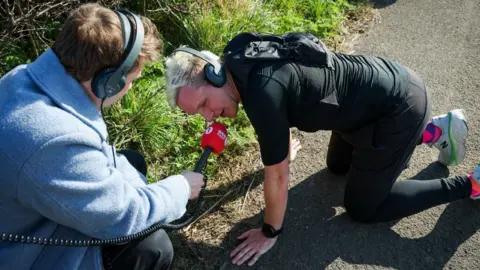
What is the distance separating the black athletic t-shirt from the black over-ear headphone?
0.32 ft

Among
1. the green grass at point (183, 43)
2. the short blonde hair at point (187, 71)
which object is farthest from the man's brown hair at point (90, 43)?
the green grass at point (183, 43)

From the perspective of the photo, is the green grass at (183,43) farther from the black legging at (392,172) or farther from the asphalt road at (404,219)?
the black legging at (392,172)

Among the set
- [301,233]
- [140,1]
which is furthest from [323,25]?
[301,233]

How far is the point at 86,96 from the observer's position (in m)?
2.20

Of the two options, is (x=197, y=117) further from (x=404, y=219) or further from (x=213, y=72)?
(x=404, y=219)

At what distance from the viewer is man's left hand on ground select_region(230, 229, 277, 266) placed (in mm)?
3350

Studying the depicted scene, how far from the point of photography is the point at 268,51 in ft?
8.95

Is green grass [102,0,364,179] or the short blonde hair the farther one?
green grass [102,0,364,179]

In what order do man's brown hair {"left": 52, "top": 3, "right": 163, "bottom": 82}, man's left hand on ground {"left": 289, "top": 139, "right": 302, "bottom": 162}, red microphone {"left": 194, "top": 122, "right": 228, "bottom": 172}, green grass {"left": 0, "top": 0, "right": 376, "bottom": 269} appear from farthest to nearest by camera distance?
man's left hand on ground {"left": 289, "top": 139, "right": 302, "bottom": 162} < green grass {"left": 0, "top": 0, "right": 376, "bottom": 269} < red microphone {"left": 194, "top": 122, "right": 228, "bottom": 172} < man's brown hair {"left": 52, "top": 3, "right": 163, "bottom": 82}

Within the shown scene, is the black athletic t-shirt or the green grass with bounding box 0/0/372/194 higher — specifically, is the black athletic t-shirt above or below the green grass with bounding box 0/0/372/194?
above

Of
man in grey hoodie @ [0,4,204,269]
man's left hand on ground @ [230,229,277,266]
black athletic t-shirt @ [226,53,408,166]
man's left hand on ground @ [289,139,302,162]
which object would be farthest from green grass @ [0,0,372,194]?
man in grey hoodie @ [0,4,204,269]

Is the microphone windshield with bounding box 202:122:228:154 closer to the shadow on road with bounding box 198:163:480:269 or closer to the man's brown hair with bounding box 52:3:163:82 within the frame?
the shadow on road with bounding box 198:163:480:269

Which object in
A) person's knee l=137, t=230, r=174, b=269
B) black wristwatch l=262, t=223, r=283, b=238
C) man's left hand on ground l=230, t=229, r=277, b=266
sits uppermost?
person's knee l=137, t=230, r=174, b=269

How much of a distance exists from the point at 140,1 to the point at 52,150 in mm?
3436
